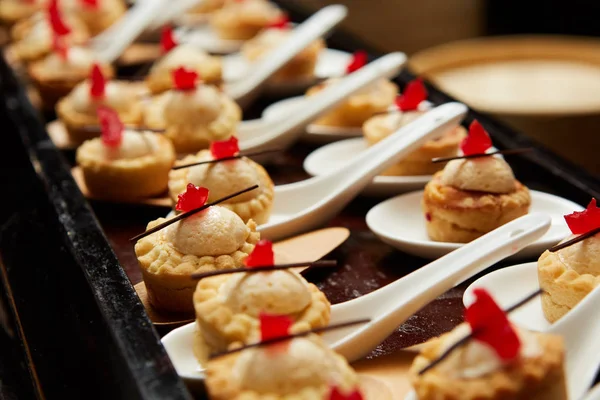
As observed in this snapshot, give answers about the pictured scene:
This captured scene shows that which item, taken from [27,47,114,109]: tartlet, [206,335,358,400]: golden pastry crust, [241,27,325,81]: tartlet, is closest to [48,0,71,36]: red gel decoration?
[27,47,114,109]: tartlet

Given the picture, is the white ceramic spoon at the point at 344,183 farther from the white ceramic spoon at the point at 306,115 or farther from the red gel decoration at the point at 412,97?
the white ceramic spoon at the point at 306,115

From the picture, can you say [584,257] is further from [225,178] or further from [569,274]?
[225,178]

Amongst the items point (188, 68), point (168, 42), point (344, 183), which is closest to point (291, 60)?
point (188, 68)

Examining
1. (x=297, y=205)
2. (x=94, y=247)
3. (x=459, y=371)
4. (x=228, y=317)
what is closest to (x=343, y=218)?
(x=297, y=205)

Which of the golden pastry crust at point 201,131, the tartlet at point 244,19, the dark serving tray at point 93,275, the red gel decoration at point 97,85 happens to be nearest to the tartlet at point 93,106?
the red gel decoration at point 97,85

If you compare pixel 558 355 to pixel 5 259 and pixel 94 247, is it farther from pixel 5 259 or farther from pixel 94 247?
pixel 5 259
